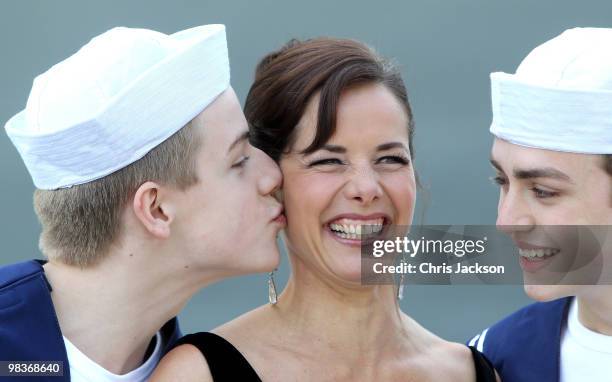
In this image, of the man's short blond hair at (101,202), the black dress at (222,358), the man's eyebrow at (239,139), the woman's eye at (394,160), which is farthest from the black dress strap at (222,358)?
the woman's eye at (394,160)

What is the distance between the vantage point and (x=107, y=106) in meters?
2.75

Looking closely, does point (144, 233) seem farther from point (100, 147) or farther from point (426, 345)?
point (426, 345)

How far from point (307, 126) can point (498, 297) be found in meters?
2.88

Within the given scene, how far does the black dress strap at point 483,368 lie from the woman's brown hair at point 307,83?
0.64 m

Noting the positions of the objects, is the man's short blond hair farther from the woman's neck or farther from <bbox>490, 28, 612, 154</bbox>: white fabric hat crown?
<bbox>490, 28, 612, 154</bbox>: white fabric hat crown

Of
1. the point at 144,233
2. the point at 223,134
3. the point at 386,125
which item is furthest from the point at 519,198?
the point at 144,233

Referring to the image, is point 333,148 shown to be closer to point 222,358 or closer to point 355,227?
point 355,227

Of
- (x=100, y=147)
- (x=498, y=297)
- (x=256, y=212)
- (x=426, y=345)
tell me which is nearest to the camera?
(x=100, y=147)

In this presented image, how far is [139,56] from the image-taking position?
2834 mm

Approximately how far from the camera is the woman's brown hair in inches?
117

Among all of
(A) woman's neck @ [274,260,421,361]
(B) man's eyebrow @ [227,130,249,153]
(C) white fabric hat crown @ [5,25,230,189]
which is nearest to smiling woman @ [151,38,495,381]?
(A) woman's neck @ [274,260,421,361]

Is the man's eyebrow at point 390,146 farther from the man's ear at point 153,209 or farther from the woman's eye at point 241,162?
the man's ear at point 153,209

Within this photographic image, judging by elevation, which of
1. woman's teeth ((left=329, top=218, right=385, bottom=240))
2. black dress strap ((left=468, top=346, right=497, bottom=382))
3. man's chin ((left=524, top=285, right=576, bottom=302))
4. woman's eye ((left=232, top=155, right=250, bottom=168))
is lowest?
black dress strap ((left=468, top=346, right=497, bottom=382))

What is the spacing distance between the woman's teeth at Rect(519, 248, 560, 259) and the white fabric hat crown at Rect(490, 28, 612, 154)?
0.29m
